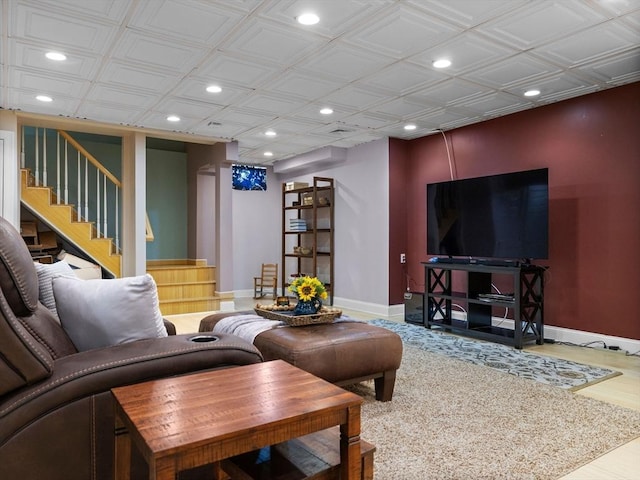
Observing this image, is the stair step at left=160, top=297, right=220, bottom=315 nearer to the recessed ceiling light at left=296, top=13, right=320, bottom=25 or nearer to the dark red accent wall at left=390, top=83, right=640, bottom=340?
the dark red accent wall at left=390, top=83, right=640, bottom=340

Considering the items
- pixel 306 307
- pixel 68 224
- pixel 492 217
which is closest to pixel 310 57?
pixel 306 307

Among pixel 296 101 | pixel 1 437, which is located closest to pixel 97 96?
pixel 296 101

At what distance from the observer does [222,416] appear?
3.99 feet

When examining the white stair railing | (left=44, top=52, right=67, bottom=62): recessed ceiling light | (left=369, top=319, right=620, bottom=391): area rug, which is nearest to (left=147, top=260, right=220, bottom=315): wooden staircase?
the white stair railing

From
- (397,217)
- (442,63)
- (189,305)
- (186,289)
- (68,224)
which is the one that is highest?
(442,63)

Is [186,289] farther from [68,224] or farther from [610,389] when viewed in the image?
[610,389]

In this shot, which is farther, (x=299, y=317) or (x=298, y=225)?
(x=298, y=225)

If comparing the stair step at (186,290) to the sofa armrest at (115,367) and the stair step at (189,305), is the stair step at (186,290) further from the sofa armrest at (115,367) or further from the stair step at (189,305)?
the sofa armrest at (115,367)

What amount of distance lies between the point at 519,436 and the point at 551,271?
2932 mm

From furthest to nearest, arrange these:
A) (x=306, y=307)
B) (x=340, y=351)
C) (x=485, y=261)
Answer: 1. (x=485, y=261)
2. (x=306, y=307)
3. (x=340, y=351)

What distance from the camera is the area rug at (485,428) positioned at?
1989 mm

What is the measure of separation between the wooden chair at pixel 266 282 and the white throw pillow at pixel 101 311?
623 centimetres

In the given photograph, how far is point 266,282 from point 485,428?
20.9 feet

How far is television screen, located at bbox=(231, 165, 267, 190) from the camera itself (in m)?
8.27
